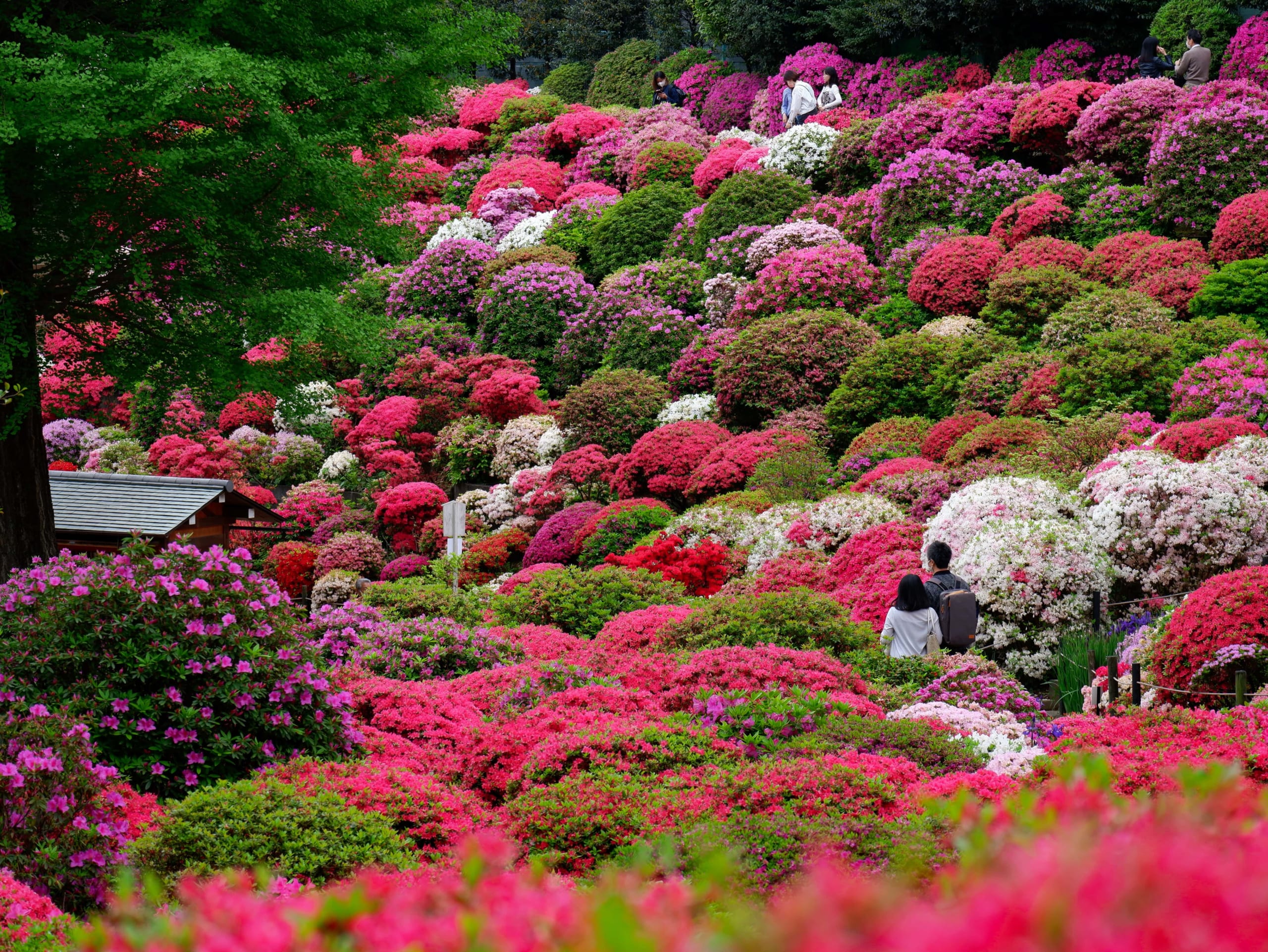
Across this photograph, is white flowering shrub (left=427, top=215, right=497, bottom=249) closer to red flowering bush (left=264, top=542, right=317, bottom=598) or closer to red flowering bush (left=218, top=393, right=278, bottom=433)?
red flowering bush (left=218, top=393, right=278, bottom=433)

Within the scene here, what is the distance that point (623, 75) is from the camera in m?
41.0

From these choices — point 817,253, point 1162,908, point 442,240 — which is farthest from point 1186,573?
point 442,240

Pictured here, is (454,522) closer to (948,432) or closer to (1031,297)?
(948,432)

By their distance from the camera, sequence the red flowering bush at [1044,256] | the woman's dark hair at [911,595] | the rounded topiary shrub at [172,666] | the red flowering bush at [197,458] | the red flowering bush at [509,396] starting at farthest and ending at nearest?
the red flowering bush at [197,458] → the red flowering bush at [509,396] → the red flowering bush at [1044,256] → the woman's dark hair at [911,595] → the rounded topiary shrub at [172,666]

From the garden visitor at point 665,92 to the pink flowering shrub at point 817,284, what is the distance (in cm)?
1645

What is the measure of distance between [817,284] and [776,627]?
12.1 metres

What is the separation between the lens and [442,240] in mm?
29297

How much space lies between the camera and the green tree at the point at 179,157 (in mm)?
8617

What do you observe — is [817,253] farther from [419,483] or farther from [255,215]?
[255,215]

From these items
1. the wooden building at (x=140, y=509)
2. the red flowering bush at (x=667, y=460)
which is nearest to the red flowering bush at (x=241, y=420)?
the wooden building at (x=140, y=509)

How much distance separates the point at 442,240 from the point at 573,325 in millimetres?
7097

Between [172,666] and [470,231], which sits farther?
[470,231]

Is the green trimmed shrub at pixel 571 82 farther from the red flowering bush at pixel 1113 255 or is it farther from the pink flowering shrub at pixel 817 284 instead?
the red flowering bush at pixel 1113 255

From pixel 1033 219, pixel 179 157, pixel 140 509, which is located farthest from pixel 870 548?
pixel 140 509
